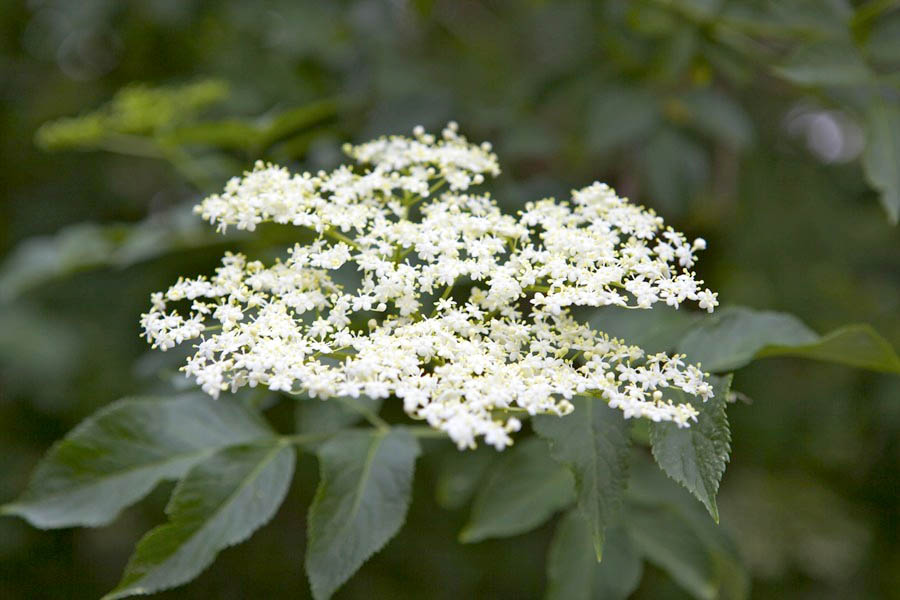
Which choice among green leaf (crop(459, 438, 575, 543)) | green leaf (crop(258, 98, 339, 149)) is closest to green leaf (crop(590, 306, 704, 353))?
green leaf (crop(459, 438, 575, 543))

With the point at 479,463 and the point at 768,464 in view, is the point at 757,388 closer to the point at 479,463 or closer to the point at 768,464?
the point at 768,464

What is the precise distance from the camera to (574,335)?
1753 mm

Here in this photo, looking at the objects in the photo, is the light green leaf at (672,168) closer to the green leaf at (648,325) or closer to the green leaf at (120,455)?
the green leaf at (648,325)

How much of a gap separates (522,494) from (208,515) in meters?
0.83

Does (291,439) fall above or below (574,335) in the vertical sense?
below

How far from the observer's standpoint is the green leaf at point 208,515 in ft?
5.89

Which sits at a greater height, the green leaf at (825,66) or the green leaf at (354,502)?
the green leaf at (825,66)

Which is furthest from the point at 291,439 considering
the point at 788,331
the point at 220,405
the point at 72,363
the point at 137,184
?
the point at 137,184

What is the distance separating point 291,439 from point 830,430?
2.92 meters

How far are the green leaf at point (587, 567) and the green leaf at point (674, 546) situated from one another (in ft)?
0.21

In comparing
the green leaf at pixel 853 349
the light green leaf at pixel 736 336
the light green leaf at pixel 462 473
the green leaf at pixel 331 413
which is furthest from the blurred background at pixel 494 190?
the green leaf at pixel 853 349

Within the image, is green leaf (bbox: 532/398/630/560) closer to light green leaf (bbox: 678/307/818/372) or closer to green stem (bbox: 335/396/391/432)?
light green leaf (bbox: 678/307/818/372)

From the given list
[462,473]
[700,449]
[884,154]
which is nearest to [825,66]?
[884,154]

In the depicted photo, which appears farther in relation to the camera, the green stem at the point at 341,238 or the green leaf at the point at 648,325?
the green leaf at the point at 648,325
